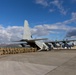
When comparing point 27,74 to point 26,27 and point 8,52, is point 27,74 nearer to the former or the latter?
point 8,52

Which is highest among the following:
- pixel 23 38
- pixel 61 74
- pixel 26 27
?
pixel 26 27

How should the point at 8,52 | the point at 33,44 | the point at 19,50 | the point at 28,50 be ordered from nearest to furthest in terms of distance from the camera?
the point at 8,52 < the point at 19,50 < the point at 28,50 < the point at 33,44

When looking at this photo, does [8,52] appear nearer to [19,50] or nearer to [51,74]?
[19,50]

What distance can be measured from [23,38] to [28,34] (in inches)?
86.2

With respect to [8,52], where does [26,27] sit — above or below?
above

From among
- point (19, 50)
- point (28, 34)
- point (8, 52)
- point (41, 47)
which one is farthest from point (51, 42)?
point (8, 52)

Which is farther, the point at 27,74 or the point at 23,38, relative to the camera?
the point at 23,38

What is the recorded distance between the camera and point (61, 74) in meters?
10.5

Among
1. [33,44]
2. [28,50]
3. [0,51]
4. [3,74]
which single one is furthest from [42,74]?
[33,44]

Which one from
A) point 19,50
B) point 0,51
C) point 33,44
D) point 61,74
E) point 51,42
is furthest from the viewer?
point 51,42

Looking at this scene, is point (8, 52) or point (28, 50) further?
point (28, 50)

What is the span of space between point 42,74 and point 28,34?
115 ft

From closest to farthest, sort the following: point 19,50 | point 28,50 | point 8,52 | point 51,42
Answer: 1. point 8,52
2. point 19,50
3. point 28,50
4. point 51,42

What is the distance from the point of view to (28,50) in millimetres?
43625
